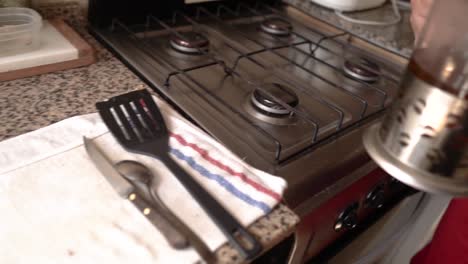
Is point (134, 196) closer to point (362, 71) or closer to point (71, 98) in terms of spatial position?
point (71, 98)

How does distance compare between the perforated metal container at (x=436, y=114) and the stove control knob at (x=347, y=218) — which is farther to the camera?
the stove control knob at (x=347, y=218)

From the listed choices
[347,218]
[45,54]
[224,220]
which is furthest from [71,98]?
[347,218]

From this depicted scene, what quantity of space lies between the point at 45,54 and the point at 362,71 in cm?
61

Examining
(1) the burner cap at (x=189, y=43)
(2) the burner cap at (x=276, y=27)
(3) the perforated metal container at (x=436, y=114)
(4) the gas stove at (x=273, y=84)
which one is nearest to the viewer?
(3) the perforated metal container at (x=436, y=114)

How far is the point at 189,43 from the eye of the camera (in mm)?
776

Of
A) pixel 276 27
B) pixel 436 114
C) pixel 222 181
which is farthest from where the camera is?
pixel 276 27

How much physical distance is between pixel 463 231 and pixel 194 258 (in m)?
0.74

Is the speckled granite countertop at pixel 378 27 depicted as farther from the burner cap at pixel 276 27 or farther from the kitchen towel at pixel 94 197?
the kitchen towel at pixel 94 197

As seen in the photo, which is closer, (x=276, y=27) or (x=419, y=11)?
(x=419, y=11)

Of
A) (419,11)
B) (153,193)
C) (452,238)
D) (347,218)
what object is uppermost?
(419,11)

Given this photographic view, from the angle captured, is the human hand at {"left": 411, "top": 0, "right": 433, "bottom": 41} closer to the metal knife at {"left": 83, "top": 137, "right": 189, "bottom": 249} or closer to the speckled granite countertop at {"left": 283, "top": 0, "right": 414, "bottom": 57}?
the speckled granite countertop at {"left": 283, "top": 0, "right": 414, "bottom": 57}

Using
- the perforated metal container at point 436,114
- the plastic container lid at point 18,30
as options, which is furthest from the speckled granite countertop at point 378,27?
the plastic container lid at point 18,30

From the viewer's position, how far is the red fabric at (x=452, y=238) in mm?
856

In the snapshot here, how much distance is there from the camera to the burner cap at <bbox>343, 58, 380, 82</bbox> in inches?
31.6
